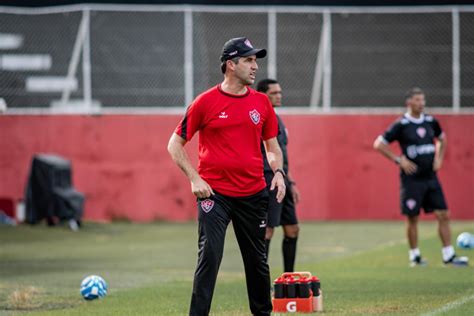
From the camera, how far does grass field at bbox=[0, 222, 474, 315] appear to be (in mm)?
12164

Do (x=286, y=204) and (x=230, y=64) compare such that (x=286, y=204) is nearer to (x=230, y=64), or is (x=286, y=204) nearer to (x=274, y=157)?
(x=274, y=157)

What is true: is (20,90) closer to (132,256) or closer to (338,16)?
(338,16)

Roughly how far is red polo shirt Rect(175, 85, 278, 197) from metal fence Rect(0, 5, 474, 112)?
57.6ft

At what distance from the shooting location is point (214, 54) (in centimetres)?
2772

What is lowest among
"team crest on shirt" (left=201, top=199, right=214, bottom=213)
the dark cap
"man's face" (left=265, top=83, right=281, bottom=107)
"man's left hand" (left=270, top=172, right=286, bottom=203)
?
"team crest on shirt" (left=201, top=199, right=214, bottom=213)

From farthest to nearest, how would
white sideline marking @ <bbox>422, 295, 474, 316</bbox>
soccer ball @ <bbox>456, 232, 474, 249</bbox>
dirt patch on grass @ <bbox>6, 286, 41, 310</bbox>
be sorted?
soccer ball @ <bbox>456, 232, 474, 249</bbox>
dirt patch on grass @ <bbox>6, 286, 41, 310</bbox>
white sideline marking @ <bbox>422, 295, 474, 316</bbox>

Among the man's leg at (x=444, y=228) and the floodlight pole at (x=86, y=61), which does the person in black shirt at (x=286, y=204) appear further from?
the floodlight pole at (x=86, y=61)

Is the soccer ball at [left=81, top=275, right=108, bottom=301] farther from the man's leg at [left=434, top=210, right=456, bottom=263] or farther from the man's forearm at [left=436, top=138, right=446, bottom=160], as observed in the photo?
the man's forearm at [left=436, top=138, right=446, bottom=160]

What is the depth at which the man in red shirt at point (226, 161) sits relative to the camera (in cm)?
955

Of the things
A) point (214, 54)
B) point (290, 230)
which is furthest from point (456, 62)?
point (290, 230)

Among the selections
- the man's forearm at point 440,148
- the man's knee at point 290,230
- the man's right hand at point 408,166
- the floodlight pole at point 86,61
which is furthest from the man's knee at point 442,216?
the floodlight pole at point 86,61

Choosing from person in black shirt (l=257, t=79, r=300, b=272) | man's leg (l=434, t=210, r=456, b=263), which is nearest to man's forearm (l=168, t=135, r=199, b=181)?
person in black shirt (l=257, t=79, r=300, b=272)

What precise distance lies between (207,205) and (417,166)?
25.9 ft

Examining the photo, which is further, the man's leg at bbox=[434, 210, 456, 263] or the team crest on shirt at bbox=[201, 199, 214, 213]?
the man's leg at bbox=[434, 210, 456, 263]
